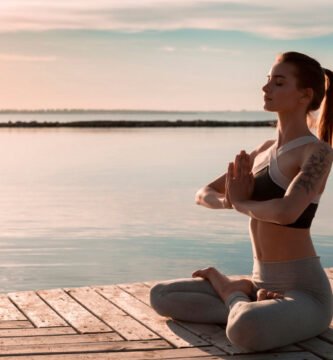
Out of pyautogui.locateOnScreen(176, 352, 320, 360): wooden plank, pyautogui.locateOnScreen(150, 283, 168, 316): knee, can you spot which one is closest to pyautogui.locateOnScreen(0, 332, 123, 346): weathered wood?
pyautogui.locateOnScreen(150, 283, 168, 316): knee

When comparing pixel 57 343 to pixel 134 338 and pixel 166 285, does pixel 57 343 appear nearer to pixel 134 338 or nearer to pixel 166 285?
pixel 134 338

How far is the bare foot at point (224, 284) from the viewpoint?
17.0 ft

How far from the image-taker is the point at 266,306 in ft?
15.6

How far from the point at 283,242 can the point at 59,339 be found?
4.28 ft

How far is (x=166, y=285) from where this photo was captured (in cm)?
545

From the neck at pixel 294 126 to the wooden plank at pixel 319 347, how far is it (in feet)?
3.53

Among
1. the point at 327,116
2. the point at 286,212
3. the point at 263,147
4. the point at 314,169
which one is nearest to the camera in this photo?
the point at 286,212

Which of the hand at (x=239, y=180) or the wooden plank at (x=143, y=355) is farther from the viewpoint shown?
the hand at (x=239, y=180)

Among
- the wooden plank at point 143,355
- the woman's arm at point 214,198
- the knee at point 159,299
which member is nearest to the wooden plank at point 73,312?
the knee at point 159,299

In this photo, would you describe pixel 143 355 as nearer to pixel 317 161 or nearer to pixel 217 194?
pixel 217 194

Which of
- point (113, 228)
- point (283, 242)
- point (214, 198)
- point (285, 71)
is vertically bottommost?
point (113, 228)

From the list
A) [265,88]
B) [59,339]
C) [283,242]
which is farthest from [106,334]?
[265,88]

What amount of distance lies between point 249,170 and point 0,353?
1603 millimetres

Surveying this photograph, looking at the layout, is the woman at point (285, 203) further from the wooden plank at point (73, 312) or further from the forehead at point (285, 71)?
the wooden plank at point (73, 312)
